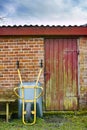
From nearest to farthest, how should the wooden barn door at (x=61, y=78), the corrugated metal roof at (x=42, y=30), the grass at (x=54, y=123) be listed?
the grass at (x=54, y=123), the corrugated metal roof at (x=42, y=30), the wooden barn door at (x=61, y=78)

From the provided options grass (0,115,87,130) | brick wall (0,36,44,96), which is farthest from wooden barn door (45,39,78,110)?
grass (0,115,87,130)

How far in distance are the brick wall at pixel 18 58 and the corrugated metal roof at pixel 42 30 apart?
31 cm

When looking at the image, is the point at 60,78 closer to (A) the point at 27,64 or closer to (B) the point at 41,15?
(A) the point at 27,64

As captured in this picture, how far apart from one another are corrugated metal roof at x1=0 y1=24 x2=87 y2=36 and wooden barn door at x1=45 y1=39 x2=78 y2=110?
44cm

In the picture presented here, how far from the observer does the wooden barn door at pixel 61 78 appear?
1195 cm

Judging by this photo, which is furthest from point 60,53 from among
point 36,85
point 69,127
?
point 69,127

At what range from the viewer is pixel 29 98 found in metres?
10.9

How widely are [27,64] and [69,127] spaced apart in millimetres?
2816

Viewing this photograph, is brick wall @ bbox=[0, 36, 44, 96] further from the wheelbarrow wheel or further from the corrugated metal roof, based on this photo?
the wheelbarrow wheel

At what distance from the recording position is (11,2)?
20.7 metres

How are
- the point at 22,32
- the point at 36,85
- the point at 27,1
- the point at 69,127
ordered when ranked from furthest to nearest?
1. the point at 27,1
2. the point at 22,32
3. the point at 36,85
4. the point at 69,127

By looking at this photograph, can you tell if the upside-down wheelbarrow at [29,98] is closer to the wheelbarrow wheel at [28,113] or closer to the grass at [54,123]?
the wheelbarrow wheel at [28,113]

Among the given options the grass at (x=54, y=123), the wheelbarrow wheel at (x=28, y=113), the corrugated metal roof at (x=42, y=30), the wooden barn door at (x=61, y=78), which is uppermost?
the corrugated metal roof at (x=42, y=30)

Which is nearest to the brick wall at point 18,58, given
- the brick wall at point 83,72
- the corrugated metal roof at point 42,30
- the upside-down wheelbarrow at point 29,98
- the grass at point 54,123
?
the corrugated metal roof at point 42,30
